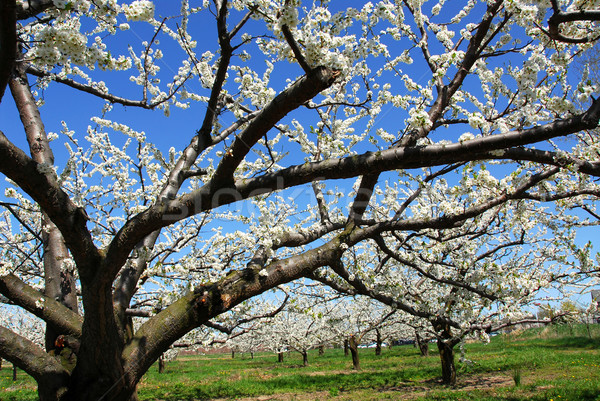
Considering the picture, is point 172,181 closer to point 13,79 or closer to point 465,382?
point 13,79

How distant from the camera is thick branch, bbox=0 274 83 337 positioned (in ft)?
9.62

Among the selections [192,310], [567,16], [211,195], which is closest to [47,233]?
[192,310]

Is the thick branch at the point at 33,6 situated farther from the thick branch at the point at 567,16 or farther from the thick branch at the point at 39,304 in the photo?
the thick branch at the point at 567,16

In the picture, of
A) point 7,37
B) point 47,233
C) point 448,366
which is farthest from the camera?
point 448,366

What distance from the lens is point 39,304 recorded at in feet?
9.80

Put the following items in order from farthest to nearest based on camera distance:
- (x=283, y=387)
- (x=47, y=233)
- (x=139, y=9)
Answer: (x=283, y=387)
(x=47, y=233)
(x=139, y=9)

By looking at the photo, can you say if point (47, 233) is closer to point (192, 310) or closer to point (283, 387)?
point (192, 310)

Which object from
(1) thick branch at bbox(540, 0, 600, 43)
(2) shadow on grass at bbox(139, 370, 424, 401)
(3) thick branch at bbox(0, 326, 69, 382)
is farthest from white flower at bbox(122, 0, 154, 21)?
(2) shadow on grass at bbox(139, 370, 424, 401)

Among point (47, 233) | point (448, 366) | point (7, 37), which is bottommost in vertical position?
point (448, 366)

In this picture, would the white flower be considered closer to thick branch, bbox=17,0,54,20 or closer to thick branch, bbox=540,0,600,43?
thick branch, bbox=17,0,54,20

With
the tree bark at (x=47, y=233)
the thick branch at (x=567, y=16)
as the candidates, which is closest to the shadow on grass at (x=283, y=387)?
the tree bark at (x=47, y=233)

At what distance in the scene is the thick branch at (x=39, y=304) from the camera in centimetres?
293

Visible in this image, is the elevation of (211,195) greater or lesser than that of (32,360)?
greater

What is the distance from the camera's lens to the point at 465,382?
1156 cm
